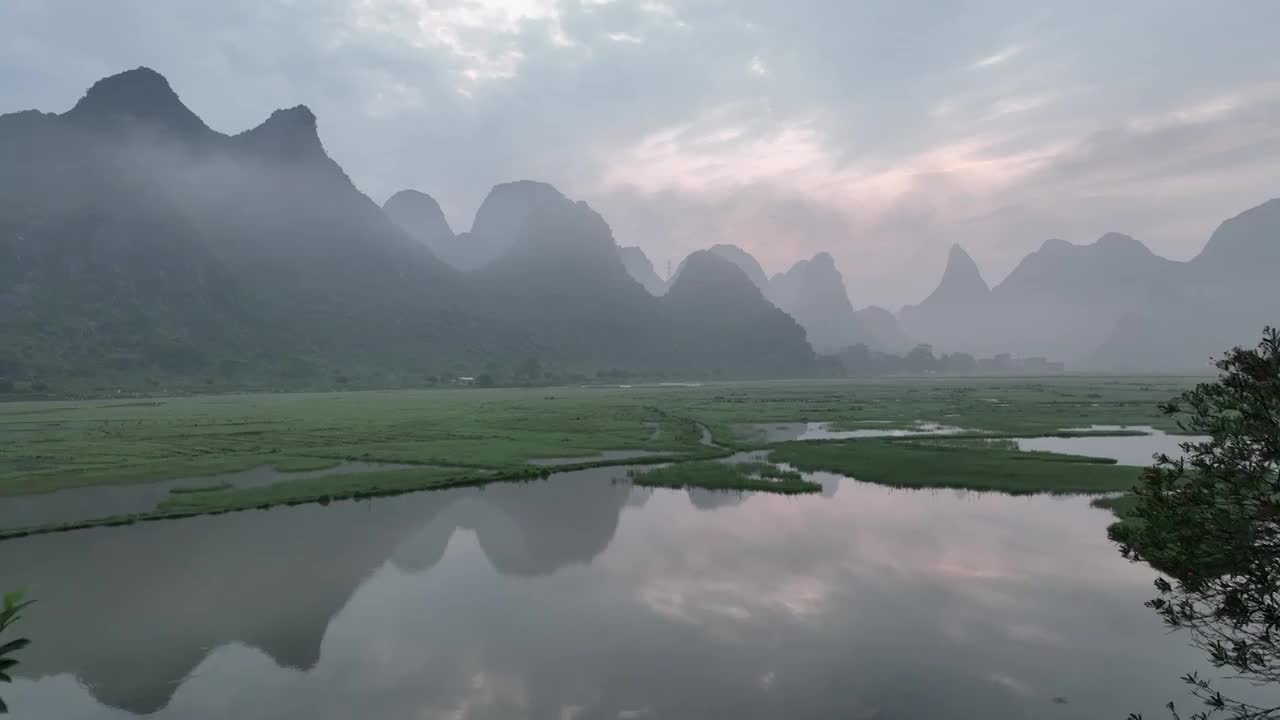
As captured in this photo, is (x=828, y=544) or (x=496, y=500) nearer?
(x=828, y=544)

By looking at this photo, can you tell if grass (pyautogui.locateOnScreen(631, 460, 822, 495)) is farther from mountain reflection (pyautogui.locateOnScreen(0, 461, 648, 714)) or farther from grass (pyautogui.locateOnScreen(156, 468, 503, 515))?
grass (pyautogui.locateOnScreen(156, 468, 503, 515))

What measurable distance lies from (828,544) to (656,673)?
13015 millimetres

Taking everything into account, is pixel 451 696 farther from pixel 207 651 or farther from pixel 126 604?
pixel 126 604

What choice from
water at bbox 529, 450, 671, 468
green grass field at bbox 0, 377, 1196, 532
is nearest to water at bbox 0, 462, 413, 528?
green grass field at bbox 0, 377, 1196, 532

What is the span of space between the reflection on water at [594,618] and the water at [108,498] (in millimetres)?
4114

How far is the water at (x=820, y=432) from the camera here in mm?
62191

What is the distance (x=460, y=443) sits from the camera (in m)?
57.2

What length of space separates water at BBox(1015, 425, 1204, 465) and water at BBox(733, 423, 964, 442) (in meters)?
8.64

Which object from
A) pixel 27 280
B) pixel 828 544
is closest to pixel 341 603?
pixel 828 544

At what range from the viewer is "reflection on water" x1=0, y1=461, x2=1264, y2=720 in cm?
1507

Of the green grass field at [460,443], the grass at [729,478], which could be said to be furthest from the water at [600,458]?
the grass at [729,478]

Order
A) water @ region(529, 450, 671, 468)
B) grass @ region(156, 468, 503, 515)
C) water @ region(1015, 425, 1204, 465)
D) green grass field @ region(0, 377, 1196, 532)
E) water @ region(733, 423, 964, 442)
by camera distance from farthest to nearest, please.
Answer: water @ region(733, 423, 964, 442)
water @ region(1015, 425, 1204, 465)
water @ region(529, 450, 671, 468)
green grass field @ region(0, 377, 1196, 532)
grass @ region(156, 468, 503, 515)

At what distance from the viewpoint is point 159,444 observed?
56312 millimetres

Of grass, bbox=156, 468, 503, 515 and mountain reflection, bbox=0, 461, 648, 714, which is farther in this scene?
grass, bbox=156, 468, 503, 515
